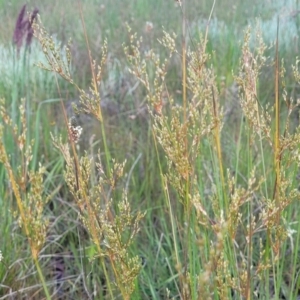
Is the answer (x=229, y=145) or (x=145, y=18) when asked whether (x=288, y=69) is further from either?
(x=145, y=18)

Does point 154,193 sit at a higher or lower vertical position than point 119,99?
lower

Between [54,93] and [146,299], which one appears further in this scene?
[54,93]

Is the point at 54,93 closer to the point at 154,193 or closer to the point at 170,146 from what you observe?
the point at 154,193

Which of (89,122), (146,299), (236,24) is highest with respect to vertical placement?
(236,24)

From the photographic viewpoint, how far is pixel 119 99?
2.67 metres

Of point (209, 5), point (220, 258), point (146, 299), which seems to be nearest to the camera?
point (220, 258)

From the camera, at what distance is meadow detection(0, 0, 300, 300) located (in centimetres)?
72

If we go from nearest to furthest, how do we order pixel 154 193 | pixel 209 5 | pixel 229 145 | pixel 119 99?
pixel 154 193 < pixel 229 145 < pixel 119 99 < pixel 209 5

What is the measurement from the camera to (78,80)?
2.76 metres

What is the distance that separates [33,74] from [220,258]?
230cm

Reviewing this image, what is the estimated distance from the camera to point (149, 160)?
76.8 inches

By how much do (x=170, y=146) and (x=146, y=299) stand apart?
2.39ft

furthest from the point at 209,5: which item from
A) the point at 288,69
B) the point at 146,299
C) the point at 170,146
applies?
the point at 170,146

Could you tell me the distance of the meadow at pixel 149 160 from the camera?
2.36 feet
